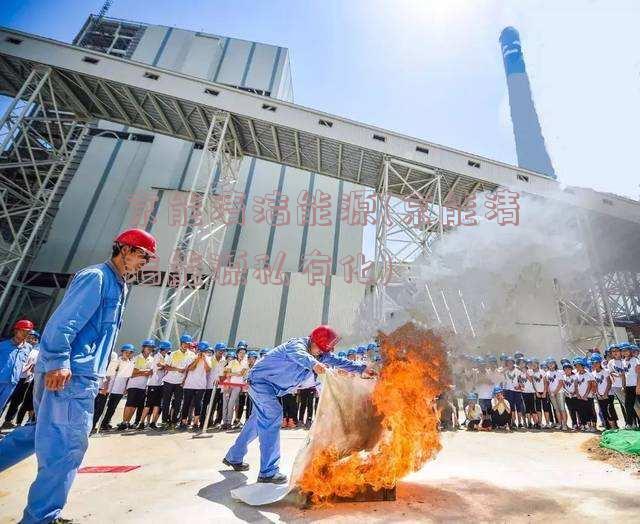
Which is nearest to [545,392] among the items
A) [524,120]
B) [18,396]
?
[18,396]

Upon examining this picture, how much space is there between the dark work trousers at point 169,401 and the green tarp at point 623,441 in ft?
24.4

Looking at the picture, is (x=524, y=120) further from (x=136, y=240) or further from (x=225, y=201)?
(x=136, y=240)

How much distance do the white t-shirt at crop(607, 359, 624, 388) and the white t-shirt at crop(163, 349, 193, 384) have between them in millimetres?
9101

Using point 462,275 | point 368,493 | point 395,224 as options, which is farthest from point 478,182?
point 368,493

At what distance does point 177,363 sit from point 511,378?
7.95 m

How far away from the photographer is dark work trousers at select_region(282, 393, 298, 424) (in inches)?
307

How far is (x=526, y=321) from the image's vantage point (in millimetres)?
11484

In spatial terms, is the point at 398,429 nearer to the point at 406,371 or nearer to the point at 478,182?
the point at 406,371

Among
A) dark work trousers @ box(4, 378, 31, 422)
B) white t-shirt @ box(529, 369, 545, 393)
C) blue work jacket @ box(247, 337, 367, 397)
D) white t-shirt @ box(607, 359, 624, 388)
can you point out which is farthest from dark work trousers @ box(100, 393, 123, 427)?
white t-shirt @ box(607, 359, 624, 388)

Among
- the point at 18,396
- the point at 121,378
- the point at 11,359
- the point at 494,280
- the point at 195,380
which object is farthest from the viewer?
the point at 494,280

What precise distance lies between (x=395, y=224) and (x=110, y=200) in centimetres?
1463

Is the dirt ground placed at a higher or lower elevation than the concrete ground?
higher

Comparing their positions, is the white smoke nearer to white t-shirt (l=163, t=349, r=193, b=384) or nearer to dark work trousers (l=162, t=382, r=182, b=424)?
white t-shirt (l=163, t=349, r=193, b=384)

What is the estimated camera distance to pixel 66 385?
2191 millimetres
